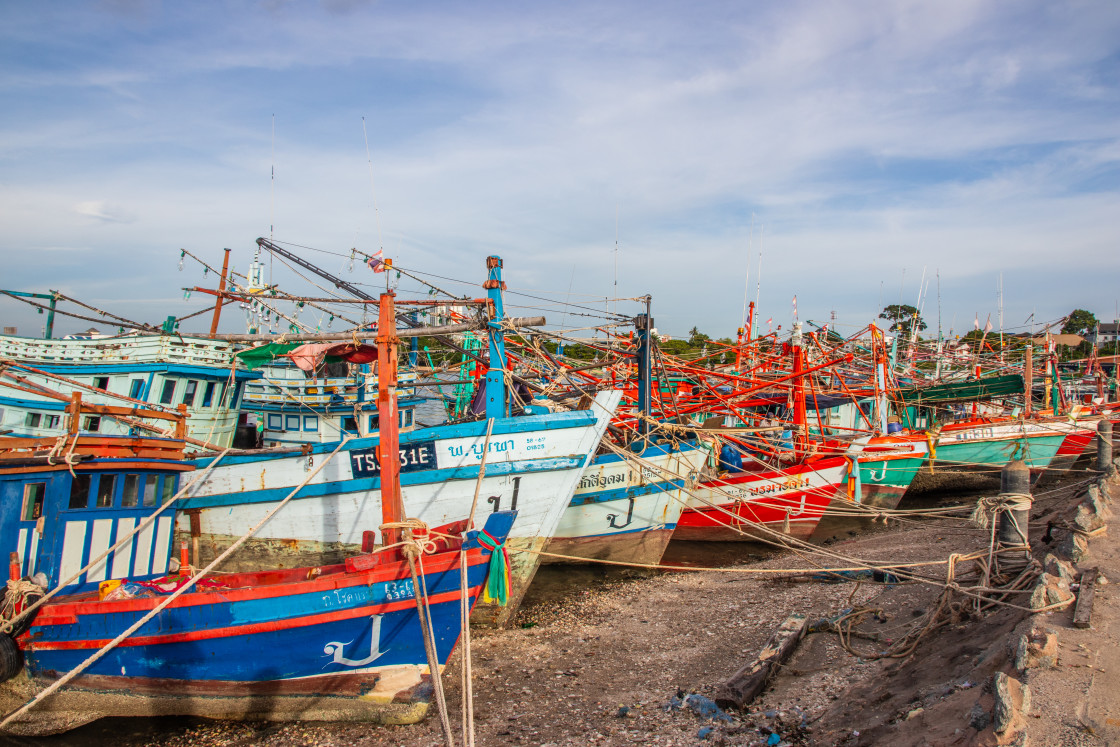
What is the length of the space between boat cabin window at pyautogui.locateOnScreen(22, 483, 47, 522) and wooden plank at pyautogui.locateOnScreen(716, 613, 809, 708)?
9322 mm

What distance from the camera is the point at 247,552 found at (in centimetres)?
1161

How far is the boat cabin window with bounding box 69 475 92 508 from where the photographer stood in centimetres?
895

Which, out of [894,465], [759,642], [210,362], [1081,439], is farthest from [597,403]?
[1081,439]

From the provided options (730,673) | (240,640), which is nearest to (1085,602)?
(730,673)

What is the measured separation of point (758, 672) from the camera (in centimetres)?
705

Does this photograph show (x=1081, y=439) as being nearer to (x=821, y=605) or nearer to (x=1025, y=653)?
(x=821, y=605)

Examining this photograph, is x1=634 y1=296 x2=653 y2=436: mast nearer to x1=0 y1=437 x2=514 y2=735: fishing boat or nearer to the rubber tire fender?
x1=0 y1=437 x2=514 y2=735: fishing boat

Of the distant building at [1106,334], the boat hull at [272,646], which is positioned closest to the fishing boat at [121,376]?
the boat hull at [272,646]

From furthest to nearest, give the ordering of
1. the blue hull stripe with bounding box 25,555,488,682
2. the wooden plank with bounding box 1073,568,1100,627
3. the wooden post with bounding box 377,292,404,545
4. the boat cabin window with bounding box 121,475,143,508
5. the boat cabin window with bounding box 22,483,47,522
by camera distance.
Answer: the boat cabin window with bounding box 121,475,143,508 → the boat cabin window with bounding box 22,483,47,522 → the wooden post with bounding box 377,292,404,545 → the blue hull stripe with bounding box 25,555,488,682 → the wooden plank with bounding box 1073,568,1100,627

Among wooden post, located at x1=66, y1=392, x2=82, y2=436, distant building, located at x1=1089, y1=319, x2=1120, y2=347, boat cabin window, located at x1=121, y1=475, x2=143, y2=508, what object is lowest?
boat cabin window, located at x1=121, y1=475, x2=143, y2=508

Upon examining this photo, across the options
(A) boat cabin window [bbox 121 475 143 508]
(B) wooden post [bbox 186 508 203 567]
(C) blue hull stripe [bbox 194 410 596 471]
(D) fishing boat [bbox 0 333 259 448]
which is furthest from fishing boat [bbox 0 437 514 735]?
(D) fishing boat [bbox 0 333 259 448]

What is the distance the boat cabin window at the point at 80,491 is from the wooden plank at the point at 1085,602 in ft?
39.1

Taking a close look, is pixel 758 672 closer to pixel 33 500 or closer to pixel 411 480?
pixel 411 480

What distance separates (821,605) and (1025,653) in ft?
19.7
